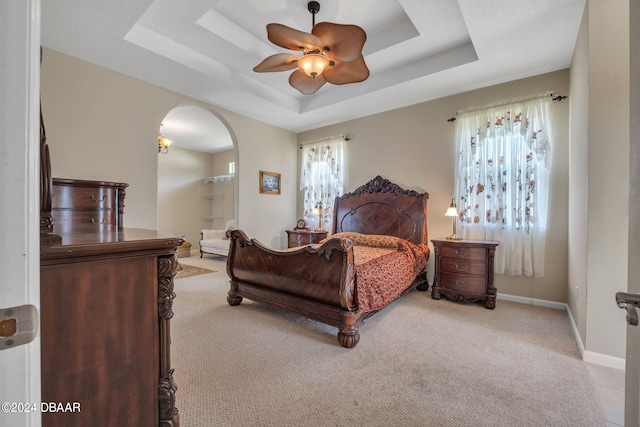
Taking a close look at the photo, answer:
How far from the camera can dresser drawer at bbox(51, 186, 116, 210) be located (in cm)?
217

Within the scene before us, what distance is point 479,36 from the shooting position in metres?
2.43

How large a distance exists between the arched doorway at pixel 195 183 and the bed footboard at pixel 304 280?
11.4 feet

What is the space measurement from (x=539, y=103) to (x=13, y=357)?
4.19 m

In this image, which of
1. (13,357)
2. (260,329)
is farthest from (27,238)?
(260,329)

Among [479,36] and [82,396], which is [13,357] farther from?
[479,36]

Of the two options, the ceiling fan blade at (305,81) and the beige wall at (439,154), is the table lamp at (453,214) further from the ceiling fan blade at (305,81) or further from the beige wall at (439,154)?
the ceiling fan blade at (305,81)

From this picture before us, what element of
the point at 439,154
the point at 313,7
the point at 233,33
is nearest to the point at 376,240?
the point at 439,154

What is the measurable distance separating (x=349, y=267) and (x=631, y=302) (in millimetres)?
1580

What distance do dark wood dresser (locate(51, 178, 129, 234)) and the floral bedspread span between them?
2.20 m

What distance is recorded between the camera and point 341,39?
200cm

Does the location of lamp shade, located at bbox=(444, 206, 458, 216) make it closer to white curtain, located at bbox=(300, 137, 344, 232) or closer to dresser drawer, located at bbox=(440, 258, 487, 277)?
dresser drawer, located at bbox=(440, 258, 487, 277)

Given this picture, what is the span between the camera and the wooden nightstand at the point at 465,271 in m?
2.96

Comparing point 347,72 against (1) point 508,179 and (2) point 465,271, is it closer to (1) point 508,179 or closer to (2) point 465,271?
(1) point 508,179

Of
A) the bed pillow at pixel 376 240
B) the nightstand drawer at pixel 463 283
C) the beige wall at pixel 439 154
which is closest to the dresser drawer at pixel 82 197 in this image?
the bed pillow at pixel 376 240
